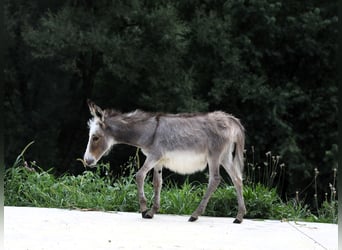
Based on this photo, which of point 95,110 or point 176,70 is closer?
point 95,110

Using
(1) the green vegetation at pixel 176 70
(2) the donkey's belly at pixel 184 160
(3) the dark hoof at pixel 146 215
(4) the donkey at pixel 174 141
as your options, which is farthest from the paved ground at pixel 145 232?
(1) the green vegetation at pixel 176 70

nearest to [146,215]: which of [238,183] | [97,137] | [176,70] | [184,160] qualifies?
[184,160]

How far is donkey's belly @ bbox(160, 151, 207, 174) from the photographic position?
7.54 meters

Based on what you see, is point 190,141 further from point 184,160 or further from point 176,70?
point 176,70

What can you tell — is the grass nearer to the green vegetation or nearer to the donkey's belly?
the donkey's belly

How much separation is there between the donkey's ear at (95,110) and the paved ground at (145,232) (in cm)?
123

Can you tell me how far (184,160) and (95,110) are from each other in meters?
1.27

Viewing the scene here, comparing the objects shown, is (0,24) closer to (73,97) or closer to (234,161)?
(234,161)

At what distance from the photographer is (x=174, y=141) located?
758 centimetres

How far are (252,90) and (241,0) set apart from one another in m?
3.14

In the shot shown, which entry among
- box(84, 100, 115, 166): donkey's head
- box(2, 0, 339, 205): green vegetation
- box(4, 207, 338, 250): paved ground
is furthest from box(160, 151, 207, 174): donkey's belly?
box(2, 0, 339, 205): green vegetation

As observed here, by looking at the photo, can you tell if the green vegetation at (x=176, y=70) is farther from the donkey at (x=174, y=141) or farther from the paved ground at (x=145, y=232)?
the paved ground at (x=145, y=232)

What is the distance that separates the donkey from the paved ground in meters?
0.47

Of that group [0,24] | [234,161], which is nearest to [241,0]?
[234,161]
